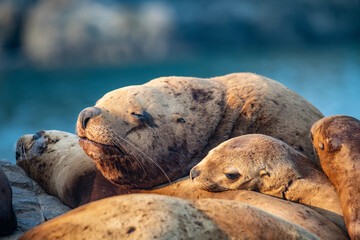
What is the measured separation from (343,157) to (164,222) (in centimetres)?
158

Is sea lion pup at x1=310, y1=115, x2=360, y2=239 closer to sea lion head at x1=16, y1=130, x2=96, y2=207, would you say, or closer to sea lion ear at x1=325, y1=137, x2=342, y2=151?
sea lion ear at x1=325, y1=137, x2=342, y2=151

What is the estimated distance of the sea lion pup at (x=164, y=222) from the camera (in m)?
1.69

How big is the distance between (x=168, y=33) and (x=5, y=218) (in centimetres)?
1030

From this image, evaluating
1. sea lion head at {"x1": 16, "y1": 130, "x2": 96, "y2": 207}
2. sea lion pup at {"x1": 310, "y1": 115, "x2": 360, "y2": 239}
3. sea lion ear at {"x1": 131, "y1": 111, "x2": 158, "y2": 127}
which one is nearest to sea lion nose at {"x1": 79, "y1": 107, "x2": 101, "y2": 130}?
sea lion ear at {"x1": 131, "y1": 111, "x2": 158, "y2": 127}

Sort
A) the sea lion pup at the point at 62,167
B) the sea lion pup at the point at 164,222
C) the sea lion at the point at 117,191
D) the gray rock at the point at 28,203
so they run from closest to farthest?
the sea lion pup at the point at 164,222, the sea lion at the point at 117,191, the gray rock at the point at 28,203, the sea lion pup at the point at 62,167

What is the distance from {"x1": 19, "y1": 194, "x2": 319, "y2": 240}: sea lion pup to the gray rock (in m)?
1.14

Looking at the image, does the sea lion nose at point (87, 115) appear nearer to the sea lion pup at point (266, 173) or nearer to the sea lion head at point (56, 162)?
the sea lion head at point (56, 162)

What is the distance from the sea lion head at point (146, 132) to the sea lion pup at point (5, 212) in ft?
2.01

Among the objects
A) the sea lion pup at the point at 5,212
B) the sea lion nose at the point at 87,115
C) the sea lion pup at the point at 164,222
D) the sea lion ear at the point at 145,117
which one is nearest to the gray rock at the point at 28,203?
the sea lion pup at the point at 5,212

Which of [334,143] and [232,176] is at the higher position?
[334,143]

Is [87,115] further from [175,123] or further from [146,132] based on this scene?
[175,123]

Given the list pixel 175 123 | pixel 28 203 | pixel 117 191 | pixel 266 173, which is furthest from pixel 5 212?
pixel 266 173

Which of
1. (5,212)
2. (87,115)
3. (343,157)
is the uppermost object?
(87,115)

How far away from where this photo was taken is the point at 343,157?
2844 mm
